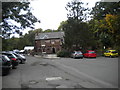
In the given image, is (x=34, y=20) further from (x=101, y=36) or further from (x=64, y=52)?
(x=101, y=36)

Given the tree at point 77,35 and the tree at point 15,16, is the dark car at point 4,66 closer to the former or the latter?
the tree at point 15,16

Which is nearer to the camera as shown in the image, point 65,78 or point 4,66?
point 65,78

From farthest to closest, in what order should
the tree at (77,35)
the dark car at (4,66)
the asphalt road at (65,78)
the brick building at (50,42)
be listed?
the brick building at (50,42)
the tree at (77,35)
the dark car at (4,66)
the asphalt road at (65,78)

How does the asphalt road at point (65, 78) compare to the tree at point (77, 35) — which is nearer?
the asphalt road at point (65, 78)

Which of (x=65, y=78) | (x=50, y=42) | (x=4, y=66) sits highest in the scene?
(x=50, y=42)

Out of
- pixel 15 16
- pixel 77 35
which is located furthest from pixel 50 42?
pixel 15 16

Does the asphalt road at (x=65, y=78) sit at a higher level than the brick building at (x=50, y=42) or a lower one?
lower

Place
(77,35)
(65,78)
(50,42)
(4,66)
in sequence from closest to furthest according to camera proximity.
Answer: (65,78) → (4,66) → (77,35) → (50,42)

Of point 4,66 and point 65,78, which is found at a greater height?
point 4,66

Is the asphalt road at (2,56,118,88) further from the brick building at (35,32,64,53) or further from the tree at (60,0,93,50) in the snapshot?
the brick building at (35,32,64,53)

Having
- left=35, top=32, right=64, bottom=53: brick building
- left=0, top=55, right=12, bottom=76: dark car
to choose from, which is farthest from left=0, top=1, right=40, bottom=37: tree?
left=35, top=32, right=64, bottom=53: brick building

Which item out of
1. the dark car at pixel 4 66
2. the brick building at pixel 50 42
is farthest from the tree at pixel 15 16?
the brick building at pixel 50 42

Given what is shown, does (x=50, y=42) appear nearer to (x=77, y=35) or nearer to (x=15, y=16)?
(x=77, y=35)

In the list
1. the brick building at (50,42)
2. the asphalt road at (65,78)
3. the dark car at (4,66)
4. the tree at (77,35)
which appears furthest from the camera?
the brick building at (50,42)
